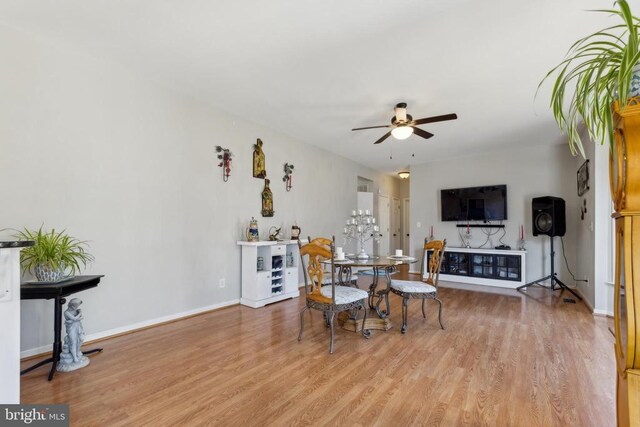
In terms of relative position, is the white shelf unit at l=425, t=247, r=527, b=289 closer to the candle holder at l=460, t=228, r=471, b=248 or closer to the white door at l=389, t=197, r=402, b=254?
the candle holder at l=460, t=228, r=471, b=248

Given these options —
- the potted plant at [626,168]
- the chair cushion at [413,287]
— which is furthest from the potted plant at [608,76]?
the chair cushion at [413,287]

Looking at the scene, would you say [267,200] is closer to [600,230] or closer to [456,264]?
[456,264]

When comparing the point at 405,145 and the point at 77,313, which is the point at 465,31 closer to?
the point at 405,145

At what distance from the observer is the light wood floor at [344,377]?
176cm

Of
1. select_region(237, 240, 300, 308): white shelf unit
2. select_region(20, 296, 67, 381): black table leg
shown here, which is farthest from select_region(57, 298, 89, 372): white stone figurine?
select_region(237, 240, 300, 308): white shelf unit

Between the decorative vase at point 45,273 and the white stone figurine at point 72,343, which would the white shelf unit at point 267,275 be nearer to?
the white stone figurine at point 72,343

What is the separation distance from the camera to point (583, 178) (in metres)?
4.45

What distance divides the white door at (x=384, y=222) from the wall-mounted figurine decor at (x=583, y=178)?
3974 millimetres

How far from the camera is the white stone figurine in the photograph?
228 centimetres

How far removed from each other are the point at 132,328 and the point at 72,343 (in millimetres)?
763

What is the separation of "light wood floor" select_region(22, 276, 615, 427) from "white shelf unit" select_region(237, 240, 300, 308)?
2.28ft

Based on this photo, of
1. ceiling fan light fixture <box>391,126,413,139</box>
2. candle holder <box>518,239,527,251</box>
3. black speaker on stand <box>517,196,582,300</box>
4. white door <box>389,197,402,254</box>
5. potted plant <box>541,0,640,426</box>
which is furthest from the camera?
white door <box>389,197,402,254</box>

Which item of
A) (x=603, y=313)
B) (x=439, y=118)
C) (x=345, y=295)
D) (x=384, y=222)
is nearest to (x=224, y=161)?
(x=345, y=295)

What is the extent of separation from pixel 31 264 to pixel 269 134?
3164 millimetres
